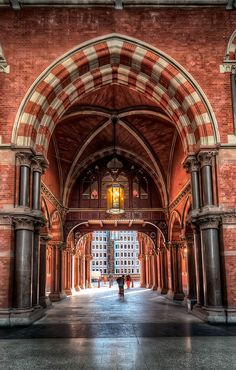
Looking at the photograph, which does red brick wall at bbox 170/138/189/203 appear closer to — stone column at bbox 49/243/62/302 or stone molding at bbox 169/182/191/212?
stone molding at bbox 169/182/191/212

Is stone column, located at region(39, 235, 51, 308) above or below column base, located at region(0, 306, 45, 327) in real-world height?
above

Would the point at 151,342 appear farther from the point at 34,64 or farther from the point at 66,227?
the point at 66,227

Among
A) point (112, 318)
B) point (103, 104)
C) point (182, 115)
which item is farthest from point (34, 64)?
point (112, 318)

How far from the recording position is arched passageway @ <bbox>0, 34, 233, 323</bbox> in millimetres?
10672

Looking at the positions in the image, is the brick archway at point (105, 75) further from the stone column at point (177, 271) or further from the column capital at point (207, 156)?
the stone column at point (177, 271)

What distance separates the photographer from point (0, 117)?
10.9 m

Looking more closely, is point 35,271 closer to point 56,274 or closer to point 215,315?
point 215,315

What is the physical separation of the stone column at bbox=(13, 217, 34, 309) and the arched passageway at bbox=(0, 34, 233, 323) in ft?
0.09

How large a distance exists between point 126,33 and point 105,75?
1.70 m

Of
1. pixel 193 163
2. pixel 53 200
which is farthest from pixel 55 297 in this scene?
pixel 193 163

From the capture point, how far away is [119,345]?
6996 mm

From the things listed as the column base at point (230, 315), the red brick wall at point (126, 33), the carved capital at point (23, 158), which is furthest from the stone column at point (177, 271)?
the carved capital at point (23, 158)

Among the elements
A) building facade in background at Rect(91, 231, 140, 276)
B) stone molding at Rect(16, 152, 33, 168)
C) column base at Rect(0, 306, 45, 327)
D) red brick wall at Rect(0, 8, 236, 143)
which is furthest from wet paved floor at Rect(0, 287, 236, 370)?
building facade in background at Rect(91, 231, 140, 276)

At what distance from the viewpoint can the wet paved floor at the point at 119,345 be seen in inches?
224
